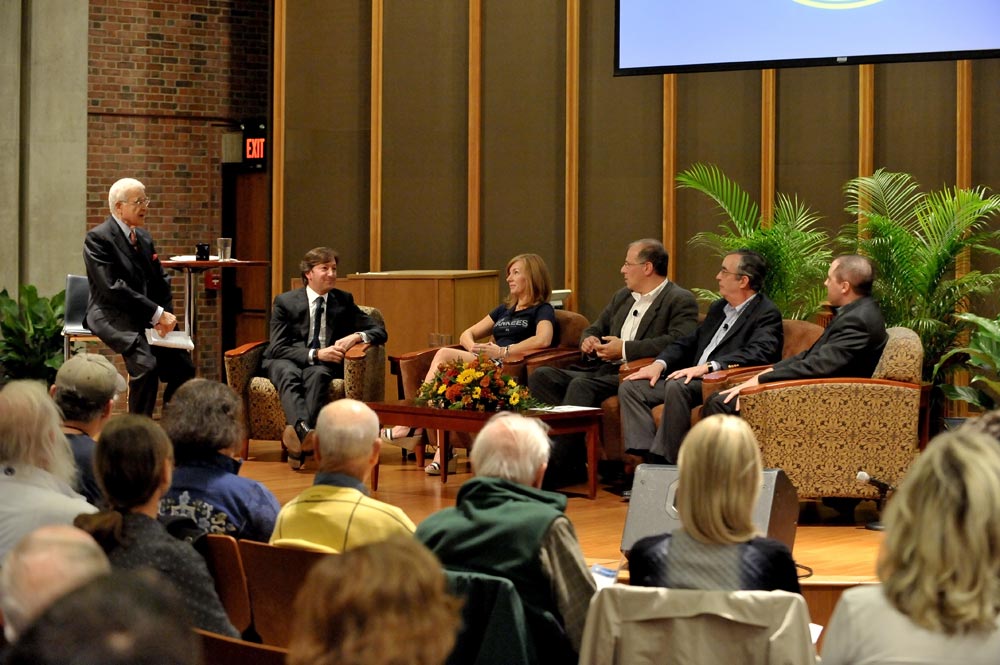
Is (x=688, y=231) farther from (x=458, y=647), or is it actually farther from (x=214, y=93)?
(x=458, y=647)

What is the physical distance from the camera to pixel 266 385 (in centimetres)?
775

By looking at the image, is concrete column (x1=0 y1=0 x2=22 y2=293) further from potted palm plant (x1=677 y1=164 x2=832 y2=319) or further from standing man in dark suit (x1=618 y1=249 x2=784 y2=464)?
standing man in dark suit (x1=618 y1=249 x2=784 y2=464)

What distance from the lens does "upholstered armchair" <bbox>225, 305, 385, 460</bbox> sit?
760 cm

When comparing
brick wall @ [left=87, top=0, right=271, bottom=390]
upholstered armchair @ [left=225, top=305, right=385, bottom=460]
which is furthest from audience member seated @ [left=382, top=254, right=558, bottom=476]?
brick wall @ [left=87, top=0, right=271, bottom=390]

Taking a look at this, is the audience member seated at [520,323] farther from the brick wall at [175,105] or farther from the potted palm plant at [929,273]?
the brick wall at [175,105]

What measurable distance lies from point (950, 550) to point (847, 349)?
395cm

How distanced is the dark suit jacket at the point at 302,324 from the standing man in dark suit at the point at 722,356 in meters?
1.83

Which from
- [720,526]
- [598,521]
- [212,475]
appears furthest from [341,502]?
[598,521]

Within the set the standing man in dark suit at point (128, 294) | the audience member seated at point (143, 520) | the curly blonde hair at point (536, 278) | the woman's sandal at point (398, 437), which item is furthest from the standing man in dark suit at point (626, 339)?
the audience member seated at point (143, 520)

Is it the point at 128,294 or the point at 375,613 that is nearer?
the point at 375,613

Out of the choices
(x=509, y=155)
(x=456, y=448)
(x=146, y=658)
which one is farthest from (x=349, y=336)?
(x=146, y=658)

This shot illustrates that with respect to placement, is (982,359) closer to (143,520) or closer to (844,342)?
(844,342)

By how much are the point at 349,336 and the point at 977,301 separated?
3.44 m

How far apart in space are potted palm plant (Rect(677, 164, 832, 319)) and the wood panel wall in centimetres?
23
